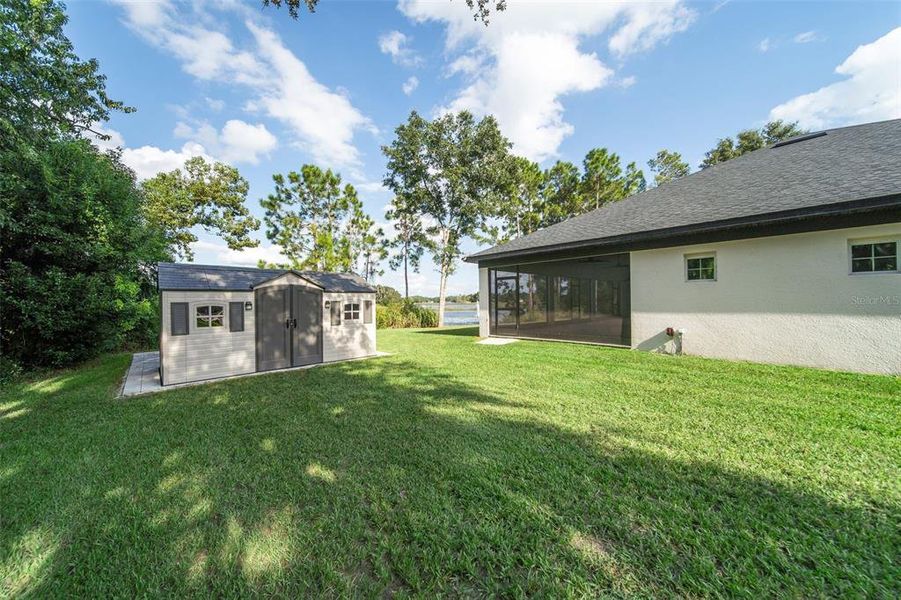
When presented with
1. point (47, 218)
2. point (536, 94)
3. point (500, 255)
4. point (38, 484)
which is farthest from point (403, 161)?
point (38, 484)

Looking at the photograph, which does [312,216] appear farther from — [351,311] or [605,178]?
[605,178]

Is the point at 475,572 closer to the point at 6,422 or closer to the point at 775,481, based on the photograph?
the point at 775,481

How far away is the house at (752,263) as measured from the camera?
543cm

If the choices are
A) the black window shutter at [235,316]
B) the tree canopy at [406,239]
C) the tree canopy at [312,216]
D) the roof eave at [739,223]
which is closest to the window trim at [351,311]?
the black window shutter at [235,316]

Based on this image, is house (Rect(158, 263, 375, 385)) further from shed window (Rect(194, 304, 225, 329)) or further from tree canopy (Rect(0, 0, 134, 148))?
tree canopy (Rect(0, 0, 134, 148))

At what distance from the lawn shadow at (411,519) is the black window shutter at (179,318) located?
2.31 metres

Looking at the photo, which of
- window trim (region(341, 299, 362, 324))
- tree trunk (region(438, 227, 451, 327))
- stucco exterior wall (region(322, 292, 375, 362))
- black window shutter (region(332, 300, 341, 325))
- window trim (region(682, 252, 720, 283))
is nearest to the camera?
window trim (region(682, 252, 720, 283))

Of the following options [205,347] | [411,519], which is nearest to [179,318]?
[205,347]

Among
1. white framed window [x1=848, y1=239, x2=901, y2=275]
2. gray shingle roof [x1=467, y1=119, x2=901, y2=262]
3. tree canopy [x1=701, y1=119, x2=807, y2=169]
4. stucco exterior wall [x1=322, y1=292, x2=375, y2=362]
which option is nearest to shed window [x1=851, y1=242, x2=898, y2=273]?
white framed window [x1=848, y1=239, x2=901, y2=275]

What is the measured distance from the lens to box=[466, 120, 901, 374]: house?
5.43m

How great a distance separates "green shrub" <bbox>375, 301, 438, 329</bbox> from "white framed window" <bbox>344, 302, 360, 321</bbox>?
8.55 metres

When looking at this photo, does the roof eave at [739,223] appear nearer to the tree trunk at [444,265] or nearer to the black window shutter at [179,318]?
the black window shutter at [179,318]

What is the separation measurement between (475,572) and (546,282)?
30.1ft

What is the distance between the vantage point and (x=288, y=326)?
7020mm
